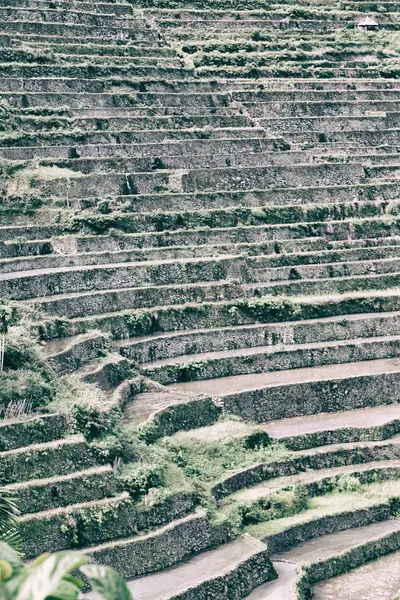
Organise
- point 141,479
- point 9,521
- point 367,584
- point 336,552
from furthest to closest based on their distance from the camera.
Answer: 1. point 336,552
2. point 367,584
3. point 141,479
4. point 9,521

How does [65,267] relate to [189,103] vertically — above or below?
below

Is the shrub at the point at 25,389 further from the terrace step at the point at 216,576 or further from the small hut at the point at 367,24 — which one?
the small hut at the point at 367,24

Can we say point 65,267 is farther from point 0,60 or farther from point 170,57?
point 170,57

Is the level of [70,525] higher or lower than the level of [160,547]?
higher

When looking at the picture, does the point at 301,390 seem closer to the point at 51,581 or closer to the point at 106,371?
the point at 106,371

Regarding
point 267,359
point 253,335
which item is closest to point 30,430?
point 267,359

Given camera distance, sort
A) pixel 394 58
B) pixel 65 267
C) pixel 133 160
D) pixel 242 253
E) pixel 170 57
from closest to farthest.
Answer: pixel 65 267 < pixel 242 253 < pixel 133 160 < pixel 170 57 < pixel 394 58

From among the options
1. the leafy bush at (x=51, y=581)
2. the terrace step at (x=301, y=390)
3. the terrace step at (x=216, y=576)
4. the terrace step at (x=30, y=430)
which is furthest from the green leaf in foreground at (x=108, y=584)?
the terrace step at (x=301, y=390)

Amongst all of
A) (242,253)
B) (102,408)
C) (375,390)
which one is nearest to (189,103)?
(242,253)

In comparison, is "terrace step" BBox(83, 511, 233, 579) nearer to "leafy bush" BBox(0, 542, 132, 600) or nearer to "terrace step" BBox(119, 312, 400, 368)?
"terrace step" BBox(119, 312, 400, 368)
